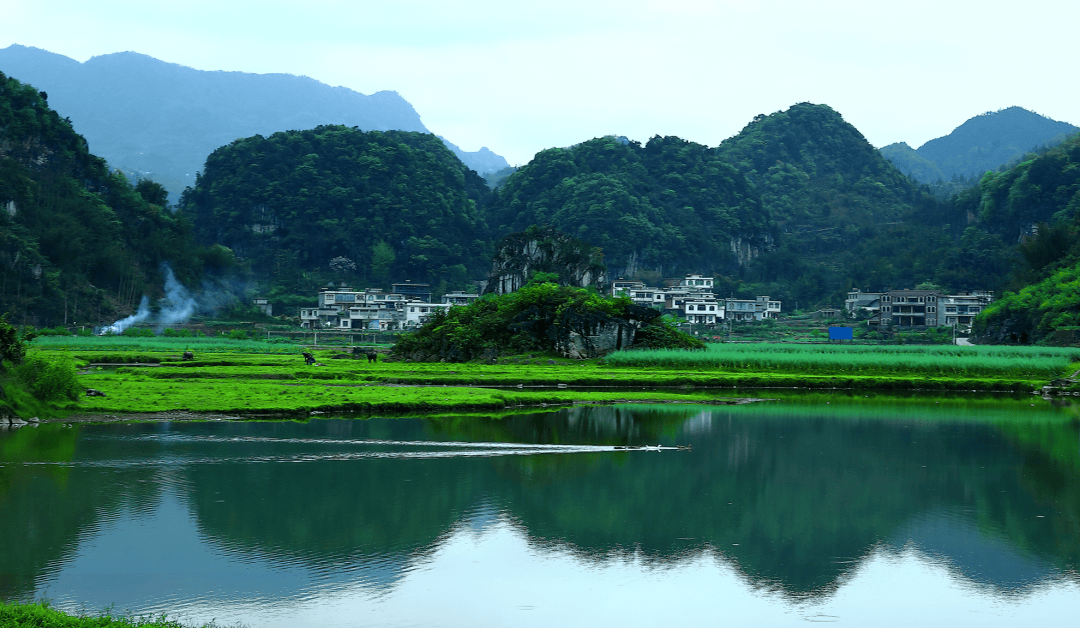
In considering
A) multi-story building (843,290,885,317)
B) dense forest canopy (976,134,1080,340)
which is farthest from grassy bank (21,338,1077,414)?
multi-story building (843,290,885,317)

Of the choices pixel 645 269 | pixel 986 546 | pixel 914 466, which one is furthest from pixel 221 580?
pixel 645 269

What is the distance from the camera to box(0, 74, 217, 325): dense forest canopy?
93188 millimetres

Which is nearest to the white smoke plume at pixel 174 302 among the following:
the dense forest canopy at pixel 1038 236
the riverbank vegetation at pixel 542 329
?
the riverbank vegetation at pixel 542 329

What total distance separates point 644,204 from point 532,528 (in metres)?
139

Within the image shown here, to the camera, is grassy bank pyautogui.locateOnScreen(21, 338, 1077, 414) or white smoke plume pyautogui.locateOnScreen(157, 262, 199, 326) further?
white smoke plume pyautogui.locateOnScreen(157, 262, 199, 326)

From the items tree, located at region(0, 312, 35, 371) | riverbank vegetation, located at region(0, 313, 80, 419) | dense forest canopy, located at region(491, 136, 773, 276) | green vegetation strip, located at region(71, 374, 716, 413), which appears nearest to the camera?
riverbank vegetation, located at region(0, 313, 80, 419)

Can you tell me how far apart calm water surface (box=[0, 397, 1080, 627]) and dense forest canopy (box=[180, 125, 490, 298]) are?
11510 centimetres

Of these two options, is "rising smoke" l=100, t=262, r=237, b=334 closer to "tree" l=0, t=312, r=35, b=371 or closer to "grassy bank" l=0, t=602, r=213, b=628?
"tree" l=0, t=312, r=35, b=371

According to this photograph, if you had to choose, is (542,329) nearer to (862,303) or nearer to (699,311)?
(699,311)

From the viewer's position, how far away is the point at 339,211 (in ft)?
472

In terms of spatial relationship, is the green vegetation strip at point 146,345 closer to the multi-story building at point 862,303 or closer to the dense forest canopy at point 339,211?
the dense forest canopy at point 339,211

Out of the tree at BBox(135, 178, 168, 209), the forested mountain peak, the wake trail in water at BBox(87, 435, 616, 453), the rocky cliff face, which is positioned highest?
the forested mountain peak

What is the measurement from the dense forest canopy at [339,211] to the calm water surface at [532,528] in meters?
115

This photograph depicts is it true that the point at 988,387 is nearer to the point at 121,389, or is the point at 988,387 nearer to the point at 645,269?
the point at 121,389
